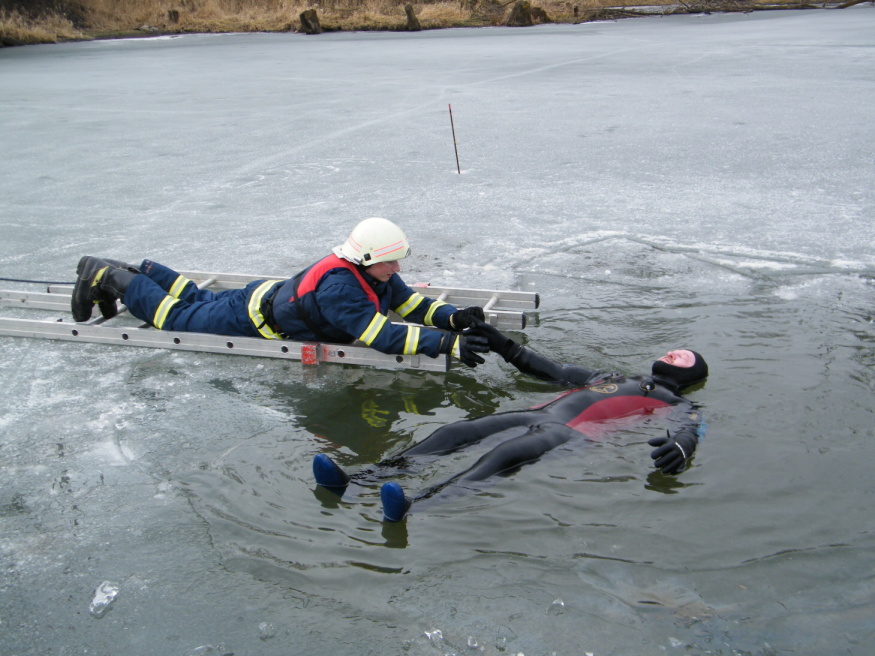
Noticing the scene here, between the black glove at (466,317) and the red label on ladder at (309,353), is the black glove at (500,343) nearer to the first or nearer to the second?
the black glove at (466,317)

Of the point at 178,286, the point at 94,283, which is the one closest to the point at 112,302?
the point at 94,283

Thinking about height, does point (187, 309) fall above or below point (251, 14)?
below

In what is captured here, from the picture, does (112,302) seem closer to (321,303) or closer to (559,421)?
(321,303)

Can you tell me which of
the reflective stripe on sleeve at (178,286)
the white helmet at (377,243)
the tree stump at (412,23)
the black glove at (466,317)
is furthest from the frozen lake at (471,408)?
the tree stump at (412,23)

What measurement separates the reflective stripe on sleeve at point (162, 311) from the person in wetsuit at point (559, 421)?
2.09 metres

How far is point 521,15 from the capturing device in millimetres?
28688

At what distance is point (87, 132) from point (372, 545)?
10309 millimetres

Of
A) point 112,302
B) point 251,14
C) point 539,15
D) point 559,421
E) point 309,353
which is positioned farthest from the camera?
point 251,14

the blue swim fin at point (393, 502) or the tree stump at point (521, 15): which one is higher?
the tree stump at point (521, 15)

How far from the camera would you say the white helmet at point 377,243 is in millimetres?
4664

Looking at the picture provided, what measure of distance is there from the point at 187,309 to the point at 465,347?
1.98m

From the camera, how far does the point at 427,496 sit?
3.55 metres

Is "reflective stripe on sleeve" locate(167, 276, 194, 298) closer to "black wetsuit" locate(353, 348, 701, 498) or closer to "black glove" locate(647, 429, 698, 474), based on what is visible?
"black wetsuit" locate(353, 348, 701, 498)

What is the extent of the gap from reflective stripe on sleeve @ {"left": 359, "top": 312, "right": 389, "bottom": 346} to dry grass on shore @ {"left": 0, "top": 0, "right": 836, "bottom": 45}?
26.5 metres
